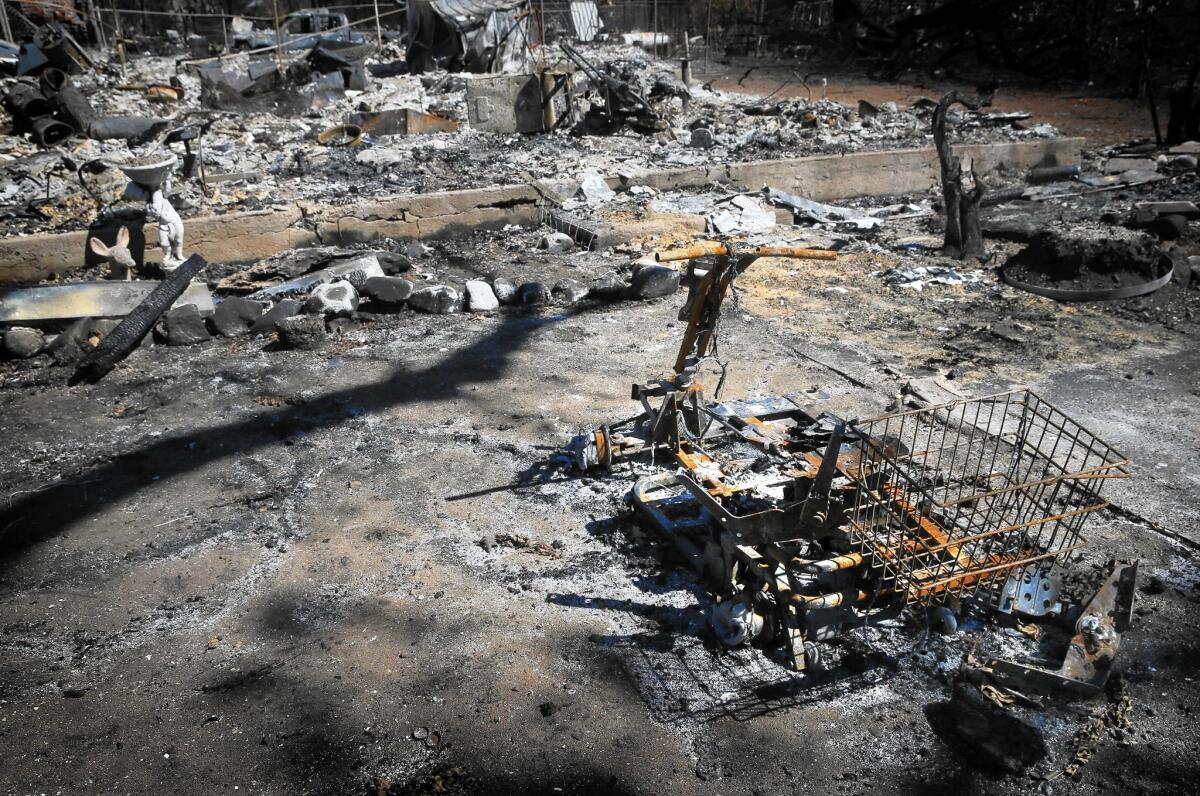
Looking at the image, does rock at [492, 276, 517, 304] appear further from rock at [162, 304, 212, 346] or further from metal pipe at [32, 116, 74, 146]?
metal pipe at [32, 116, 74, 146]

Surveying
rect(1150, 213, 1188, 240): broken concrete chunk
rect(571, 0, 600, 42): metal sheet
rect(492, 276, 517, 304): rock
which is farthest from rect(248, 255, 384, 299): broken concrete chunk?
rect(571, 0, 600, 42): metal sheet

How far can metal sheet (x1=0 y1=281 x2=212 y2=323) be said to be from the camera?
7320mm

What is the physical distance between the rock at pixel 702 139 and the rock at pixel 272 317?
8.20 metres

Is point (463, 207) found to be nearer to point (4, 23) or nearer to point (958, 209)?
point (958, 209)

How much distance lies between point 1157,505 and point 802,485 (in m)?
2.33

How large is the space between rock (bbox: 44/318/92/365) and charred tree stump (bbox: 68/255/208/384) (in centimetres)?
24

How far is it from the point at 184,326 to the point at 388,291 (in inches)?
71.4

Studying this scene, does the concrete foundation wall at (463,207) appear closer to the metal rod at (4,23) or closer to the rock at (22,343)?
the rock at (22,343)

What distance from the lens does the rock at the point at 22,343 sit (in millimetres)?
6922

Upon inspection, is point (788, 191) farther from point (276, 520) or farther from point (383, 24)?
point (383, 24)

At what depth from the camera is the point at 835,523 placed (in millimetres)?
3459

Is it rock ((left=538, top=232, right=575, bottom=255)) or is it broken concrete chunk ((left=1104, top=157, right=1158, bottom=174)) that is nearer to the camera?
rock ((left=538, top=232, right=575, bottom=255))

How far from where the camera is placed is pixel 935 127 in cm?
880

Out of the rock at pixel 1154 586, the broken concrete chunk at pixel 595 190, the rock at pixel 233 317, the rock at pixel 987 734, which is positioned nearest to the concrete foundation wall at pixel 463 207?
the broken concrete chunk at pixel 595 190
